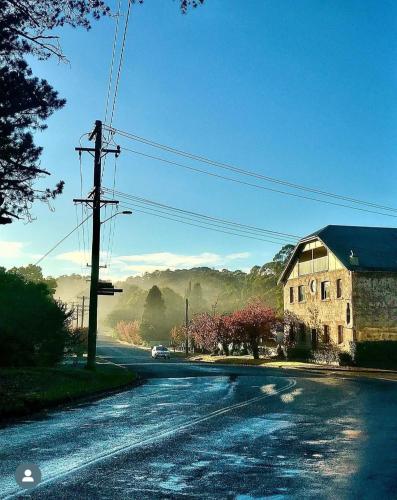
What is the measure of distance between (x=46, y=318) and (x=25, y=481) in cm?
2607

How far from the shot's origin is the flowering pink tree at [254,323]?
55.0 metres

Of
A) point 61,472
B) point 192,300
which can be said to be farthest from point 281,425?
point 192,300

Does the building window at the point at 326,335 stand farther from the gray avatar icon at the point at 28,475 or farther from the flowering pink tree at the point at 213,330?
the gray avatar icon at the point at 28,475

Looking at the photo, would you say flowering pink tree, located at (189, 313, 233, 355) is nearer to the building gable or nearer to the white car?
the white car

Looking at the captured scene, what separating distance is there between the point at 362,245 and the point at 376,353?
9699mm

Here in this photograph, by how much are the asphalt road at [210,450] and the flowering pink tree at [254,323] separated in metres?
38.3

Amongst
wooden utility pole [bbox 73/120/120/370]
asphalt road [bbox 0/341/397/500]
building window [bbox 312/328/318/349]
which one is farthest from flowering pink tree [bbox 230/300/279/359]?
asphalt road [bbox 0/341/397/500]

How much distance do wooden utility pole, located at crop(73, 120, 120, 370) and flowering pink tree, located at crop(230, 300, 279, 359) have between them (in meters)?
28.6

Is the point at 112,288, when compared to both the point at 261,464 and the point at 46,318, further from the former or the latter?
the point at 261,464

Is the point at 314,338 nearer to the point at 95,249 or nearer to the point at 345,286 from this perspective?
the point at 345,286

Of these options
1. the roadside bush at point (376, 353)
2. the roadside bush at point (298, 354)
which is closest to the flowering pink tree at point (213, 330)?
the roadside bush at point (298, 354)

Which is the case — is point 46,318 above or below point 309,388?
above

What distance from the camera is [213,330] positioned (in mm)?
63375

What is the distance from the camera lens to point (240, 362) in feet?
175
